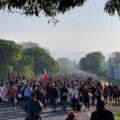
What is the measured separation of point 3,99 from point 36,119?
1623cm

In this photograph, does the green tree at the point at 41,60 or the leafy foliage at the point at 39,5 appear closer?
the leafy foliage at the point at 39,5

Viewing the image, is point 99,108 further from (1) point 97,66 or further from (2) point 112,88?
(1) point 97,66

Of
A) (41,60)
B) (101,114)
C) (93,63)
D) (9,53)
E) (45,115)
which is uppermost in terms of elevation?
(93,63)

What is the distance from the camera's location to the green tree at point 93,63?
614 feet

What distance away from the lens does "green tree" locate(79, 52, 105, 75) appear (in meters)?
187

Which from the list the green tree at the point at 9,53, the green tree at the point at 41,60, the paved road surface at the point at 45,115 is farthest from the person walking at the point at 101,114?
the green tree at the point at 41,60

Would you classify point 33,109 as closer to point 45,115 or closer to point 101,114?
point 101,114

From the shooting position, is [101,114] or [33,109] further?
[33,109]

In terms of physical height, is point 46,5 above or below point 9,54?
below

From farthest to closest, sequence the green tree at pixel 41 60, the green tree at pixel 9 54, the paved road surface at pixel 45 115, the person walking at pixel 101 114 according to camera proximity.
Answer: the green tree at pixel 41 60
the green tree at pixel 9 54
the paved road surface at pixel 45 115
the person walking at pixel 101 114

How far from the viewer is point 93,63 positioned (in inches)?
7431

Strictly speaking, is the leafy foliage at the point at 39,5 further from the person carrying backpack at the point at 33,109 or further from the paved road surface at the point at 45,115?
the paved road surface at the point at 45,115

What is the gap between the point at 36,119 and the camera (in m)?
18.5

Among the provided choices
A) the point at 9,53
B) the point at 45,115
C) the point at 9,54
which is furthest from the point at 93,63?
the point at 45,115
